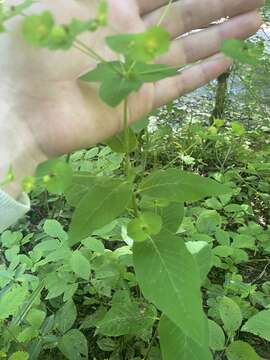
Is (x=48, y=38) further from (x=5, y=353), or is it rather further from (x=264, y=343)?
(x=264, y=343)

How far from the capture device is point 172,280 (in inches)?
23.9

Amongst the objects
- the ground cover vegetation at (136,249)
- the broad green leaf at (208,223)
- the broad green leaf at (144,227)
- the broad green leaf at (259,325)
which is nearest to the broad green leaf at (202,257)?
the ground cover vegetation at (136,249)

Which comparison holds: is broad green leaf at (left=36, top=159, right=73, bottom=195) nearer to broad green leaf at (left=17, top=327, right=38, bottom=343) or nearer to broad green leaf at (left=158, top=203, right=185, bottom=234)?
broad green leaf at (left=158, top=203, right=185, bottom=234)

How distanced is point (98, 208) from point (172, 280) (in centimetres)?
13

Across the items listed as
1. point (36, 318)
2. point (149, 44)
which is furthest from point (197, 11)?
point (36, 318)

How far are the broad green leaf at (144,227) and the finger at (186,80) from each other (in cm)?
33

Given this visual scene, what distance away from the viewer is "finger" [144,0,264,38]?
912mm

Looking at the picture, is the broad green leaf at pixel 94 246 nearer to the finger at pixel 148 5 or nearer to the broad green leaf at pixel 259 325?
the broad green leaf at pixel 259 325

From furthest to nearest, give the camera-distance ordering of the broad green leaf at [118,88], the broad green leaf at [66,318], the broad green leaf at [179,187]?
1. the broad green leaf at [66,318]
2. the broad green leaf at [179,187]
3. the broad green leaf at [118,88]

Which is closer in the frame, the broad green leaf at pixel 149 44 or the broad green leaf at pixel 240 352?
the broad green leaf at pixel 149 44

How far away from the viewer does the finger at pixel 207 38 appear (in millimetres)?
929

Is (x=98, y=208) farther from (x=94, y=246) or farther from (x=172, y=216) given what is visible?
(x=94, y=246)

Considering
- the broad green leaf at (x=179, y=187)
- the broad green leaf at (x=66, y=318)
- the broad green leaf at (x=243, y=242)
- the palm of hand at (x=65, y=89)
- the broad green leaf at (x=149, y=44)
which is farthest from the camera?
the broad green leaf at (x=243, y=242)

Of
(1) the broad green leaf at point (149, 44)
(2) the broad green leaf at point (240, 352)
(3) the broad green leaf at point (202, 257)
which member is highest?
(1) the broad green leaf at point (149, 44)
